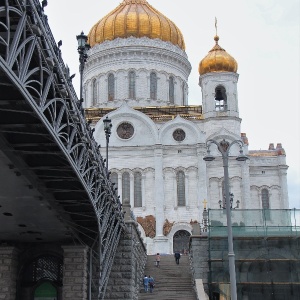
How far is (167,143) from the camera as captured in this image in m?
51.8

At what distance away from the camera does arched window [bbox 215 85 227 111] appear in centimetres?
5409

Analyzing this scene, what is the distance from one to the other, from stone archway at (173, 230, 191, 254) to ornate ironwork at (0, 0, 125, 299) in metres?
27.9

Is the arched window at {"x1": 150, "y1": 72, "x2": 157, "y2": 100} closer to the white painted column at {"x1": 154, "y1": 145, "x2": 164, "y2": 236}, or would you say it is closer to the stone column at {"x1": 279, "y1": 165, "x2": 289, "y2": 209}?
the white painted column at {"x1": 154, "y1": 145, "x2": 164, "y2": 236}

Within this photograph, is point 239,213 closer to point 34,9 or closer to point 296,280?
point 296,280

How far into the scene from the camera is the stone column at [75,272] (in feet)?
80.5

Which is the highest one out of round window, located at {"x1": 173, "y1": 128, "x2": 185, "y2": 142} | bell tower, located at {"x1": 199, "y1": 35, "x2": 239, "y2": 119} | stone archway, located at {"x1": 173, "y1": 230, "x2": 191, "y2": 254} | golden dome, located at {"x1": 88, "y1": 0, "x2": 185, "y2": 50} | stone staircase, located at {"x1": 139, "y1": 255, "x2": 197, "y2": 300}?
golden dome, located at {"x1": 88, "y1": 0, "x2": 185, "y2": 50}

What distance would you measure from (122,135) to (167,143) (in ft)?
12.4

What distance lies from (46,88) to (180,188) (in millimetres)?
38730

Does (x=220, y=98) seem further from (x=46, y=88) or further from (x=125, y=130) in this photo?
(x=46, y=88)

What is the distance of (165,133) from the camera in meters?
52.1

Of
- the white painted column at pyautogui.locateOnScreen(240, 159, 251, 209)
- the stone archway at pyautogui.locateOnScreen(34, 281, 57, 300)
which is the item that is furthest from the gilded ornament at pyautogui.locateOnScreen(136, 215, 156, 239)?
the stone archway at pyautogui.locateOnScreen(34, 281, 57, 300)

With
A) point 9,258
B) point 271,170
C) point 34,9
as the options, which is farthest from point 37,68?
point 271,170

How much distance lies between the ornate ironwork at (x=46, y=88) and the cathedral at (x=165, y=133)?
93.4ft

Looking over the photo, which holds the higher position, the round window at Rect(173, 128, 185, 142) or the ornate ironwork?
the round window at Rect(173, 128, 185, 142)
